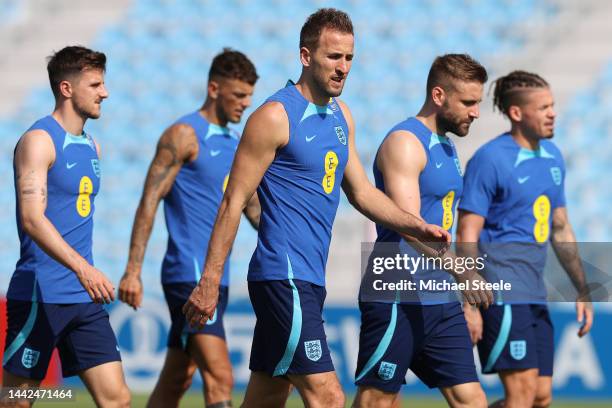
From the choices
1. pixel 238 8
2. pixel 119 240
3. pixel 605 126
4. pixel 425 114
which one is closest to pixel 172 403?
pixel 425 114

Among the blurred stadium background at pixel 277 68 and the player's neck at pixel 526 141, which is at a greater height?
the blurred stadium background at pixel 277 68

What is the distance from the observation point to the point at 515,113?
7.97m

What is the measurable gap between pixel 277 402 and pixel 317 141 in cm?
134

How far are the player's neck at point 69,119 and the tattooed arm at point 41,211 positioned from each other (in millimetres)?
216

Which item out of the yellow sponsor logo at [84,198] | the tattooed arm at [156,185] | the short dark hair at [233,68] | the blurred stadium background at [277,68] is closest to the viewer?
the yellow sponsor logo at [84,198]

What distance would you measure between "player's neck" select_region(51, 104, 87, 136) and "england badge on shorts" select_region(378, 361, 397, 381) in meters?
2.22

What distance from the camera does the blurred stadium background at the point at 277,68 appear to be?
17.0 metres

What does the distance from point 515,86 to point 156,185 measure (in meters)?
2.60

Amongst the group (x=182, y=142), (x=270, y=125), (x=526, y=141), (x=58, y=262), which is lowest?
(x=58, y=262)

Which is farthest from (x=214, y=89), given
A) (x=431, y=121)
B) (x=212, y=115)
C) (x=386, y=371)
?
(x=386, y=371)

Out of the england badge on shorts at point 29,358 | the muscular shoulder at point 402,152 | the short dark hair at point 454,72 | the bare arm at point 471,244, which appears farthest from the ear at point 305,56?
the england badge on shorts at point 29,358

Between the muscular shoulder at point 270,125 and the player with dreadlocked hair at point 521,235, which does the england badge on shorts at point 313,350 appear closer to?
the muscular shoulder at point 270,125

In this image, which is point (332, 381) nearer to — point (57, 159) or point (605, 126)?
point (57, 159)
